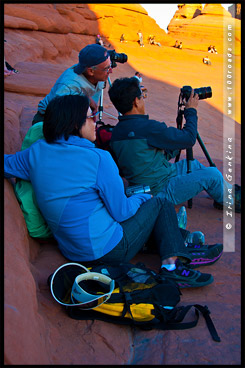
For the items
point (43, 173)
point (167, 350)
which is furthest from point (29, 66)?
point (167, 350)

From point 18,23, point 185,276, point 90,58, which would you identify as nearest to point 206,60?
point 18,23

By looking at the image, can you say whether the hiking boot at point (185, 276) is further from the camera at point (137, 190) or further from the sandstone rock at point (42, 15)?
the sandstone rock at point (42, 15)

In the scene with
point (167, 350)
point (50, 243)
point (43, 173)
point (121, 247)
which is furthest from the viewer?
point (50, 243)

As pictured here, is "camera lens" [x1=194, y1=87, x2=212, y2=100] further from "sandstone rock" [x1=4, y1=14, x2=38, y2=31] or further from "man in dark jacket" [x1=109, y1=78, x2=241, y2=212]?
"sandstone rock" [x1=4, y1=14, x2=38, y2=31]

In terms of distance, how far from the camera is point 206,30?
23.4 meters

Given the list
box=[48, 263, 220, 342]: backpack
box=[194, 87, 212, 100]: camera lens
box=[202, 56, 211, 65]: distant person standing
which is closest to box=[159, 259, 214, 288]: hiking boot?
box=[48, 263, 220, 342]: backpack

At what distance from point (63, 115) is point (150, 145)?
0.95 metres

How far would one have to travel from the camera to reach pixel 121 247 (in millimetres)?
2203

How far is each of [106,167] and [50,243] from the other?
0.70 meters

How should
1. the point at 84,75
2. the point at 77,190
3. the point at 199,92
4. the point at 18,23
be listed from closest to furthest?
the point at 77,190, the point at 199,92, the point at 84,75, the point at 18,23

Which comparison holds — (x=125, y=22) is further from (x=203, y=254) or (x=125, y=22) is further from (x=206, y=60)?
(x=203, y=254)

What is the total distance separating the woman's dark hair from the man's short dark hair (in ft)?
2.55

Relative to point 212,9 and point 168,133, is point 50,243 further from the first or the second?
point 212,9

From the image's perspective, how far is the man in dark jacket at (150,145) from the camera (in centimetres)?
284
